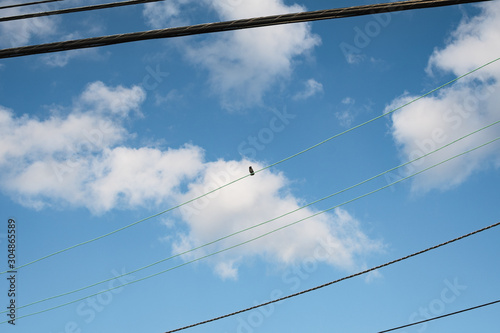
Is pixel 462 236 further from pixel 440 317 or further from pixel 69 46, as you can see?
pixel 69 46

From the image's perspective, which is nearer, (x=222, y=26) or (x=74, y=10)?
(x=222, y=26)

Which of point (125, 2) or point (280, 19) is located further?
point (125, 2)

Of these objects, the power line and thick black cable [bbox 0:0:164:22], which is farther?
thick black cable [bbox 0:0:164:22]

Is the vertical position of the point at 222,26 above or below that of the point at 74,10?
below

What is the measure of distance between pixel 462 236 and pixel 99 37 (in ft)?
20.8

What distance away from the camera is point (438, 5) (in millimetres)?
4117

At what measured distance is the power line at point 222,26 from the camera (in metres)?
4.20

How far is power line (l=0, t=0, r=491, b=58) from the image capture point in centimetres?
420

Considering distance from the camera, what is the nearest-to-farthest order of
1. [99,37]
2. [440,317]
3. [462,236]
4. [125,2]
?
[99,37] → [125,2] → [462,236] → [440,317]

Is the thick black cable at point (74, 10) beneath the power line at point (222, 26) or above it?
above

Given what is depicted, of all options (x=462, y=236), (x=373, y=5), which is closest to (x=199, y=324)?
(x=462, y=236)

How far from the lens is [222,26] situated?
14.0 feet

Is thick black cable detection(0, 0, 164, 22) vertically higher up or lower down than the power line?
higher up

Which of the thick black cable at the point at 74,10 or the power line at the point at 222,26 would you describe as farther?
the thick black cable at the point at 74,10
